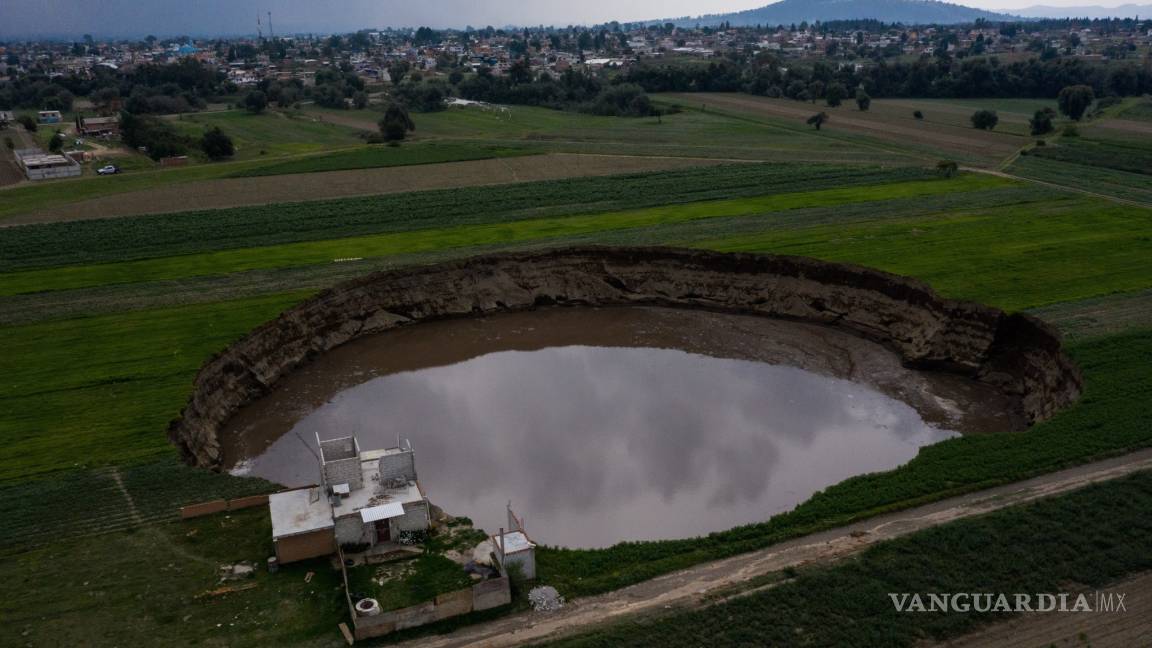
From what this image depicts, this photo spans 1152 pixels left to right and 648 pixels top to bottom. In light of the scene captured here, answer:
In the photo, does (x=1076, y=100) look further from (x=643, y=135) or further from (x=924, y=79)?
(x=643, y=135)

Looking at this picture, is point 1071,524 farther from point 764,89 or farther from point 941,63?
point 941,63

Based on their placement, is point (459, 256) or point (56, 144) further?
point (56, 144)

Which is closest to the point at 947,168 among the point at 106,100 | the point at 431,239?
the point at 431,239

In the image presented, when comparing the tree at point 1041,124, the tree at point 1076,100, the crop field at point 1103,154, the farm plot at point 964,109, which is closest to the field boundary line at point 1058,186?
the crop field at point 1103,154

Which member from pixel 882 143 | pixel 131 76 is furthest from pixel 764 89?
pixel 131 76

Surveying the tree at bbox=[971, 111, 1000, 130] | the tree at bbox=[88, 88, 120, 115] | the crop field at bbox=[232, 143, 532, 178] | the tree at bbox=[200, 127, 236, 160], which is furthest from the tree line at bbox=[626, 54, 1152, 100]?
the tree at bbox=[88, 88, 120, 115]

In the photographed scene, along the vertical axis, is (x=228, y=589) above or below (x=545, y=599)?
below
